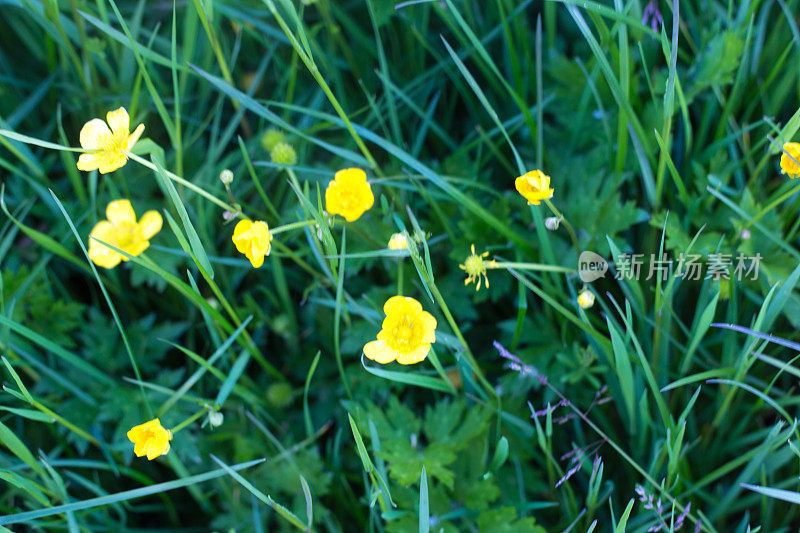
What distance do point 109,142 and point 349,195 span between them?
2.05 ft

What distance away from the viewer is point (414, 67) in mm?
2186

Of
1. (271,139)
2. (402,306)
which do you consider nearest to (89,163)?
(271,139)

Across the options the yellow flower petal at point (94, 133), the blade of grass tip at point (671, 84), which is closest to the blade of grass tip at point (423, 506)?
the blade of grass tip at point (671, 84)

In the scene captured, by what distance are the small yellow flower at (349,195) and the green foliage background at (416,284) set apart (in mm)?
63

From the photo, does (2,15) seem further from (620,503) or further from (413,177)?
(620,503)

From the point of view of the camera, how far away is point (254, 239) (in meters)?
1.41

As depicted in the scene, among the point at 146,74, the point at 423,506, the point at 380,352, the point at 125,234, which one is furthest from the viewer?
the point at 125,234

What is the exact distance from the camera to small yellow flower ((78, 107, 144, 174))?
1.47m

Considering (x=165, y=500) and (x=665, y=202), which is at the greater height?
(x=665, y=202)

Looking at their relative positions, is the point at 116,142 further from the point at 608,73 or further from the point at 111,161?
the point at 608,73

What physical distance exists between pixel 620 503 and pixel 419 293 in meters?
0.79

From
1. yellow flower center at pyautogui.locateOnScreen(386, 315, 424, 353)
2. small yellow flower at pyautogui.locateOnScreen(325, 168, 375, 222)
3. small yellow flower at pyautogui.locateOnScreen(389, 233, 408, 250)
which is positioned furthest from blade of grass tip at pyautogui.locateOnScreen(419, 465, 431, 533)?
small yellow flower at pyautogui.locateOnScreen(325, 168, 375, 222)

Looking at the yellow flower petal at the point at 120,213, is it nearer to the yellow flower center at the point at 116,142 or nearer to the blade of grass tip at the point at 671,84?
the yellow flower center at the point at 116,142

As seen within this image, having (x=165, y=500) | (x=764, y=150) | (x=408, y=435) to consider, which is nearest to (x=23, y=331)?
(x=165, y=500)
